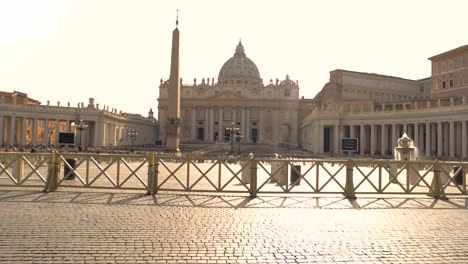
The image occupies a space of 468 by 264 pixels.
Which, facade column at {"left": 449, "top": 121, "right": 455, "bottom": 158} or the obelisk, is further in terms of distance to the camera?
facade column at {"left": 449, "top": 121, "right": 455, "bottom": 158}

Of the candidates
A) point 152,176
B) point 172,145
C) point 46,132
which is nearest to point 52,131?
point 46,132

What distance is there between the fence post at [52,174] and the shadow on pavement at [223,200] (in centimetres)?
38

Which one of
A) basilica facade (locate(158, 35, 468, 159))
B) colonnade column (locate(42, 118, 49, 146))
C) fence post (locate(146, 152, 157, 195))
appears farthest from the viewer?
colonnade column (locate(42, 118, 49, 146))

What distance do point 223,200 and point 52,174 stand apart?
583cm

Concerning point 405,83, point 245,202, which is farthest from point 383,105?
point 245,202

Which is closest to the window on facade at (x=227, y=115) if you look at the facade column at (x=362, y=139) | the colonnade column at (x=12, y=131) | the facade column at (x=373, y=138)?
the facade column at (x=362, y=139)

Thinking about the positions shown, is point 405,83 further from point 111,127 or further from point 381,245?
point 381,245

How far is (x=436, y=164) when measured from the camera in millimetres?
14352

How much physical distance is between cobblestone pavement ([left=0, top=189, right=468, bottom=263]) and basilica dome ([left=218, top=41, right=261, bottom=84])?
12337 centimetres

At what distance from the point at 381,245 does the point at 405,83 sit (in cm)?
10504

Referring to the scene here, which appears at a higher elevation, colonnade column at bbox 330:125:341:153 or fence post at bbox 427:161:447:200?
colonnade column at bbox 330:125:341:153

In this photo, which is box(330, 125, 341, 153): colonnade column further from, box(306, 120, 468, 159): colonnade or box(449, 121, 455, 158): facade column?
box(449, 121, 455, 158): facade column

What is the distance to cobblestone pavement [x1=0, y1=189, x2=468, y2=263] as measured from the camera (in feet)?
22.7

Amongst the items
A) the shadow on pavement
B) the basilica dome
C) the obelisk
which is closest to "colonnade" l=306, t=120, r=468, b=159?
the obelisk
